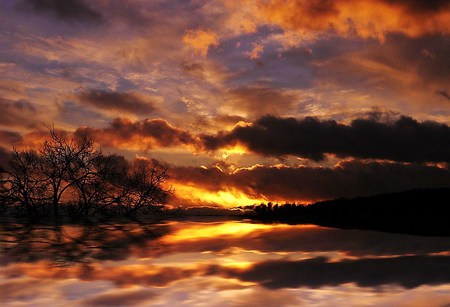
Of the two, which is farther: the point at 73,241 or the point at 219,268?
the point at 73,241

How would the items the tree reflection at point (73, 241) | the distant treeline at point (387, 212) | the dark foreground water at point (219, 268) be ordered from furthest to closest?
the distant treeline at point (387, 212), the tree reflection at point (73, 241), the dark foreground water at point (219, 268)

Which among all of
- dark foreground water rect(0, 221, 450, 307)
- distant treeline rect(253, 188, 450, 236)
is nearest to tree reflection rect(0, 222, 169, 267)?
dark foreground water rect(0, 221, 450, 307)

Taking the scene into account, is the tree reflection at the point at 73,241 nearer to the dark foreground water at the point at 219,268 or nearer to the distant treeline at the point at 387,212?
the dark foreground water at the point at 219,268

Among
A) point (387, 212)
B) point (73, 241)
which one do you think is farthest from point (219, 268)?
point (387, 212)

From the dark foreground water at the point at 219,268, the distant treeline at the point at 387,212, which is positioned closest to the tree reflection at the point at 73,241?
the dark foreground water at the point at 219,268

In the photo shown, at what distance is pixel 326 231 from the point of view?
26.0 ft

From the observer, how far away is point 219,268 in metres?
A: 4.94

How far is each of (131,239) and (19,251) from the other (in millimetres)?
1694

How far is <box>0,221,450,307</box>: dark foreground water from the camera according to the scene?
3.61 meters

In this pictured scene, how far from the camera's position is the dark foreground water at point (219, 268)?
361 cm

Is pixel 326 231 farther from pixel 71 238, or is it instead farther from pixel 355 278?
pixel 71 238

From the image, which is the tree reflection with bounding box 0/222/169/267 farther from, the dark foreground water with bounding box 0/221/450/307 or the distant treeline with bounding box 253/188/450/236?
the distant treeline with bounding box 253/188/450/236

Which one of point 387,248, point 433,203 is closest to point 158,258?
point 387,248

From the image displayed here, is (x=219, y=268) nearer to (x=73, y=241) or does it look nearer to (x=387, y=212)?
(x=73, y=241)
